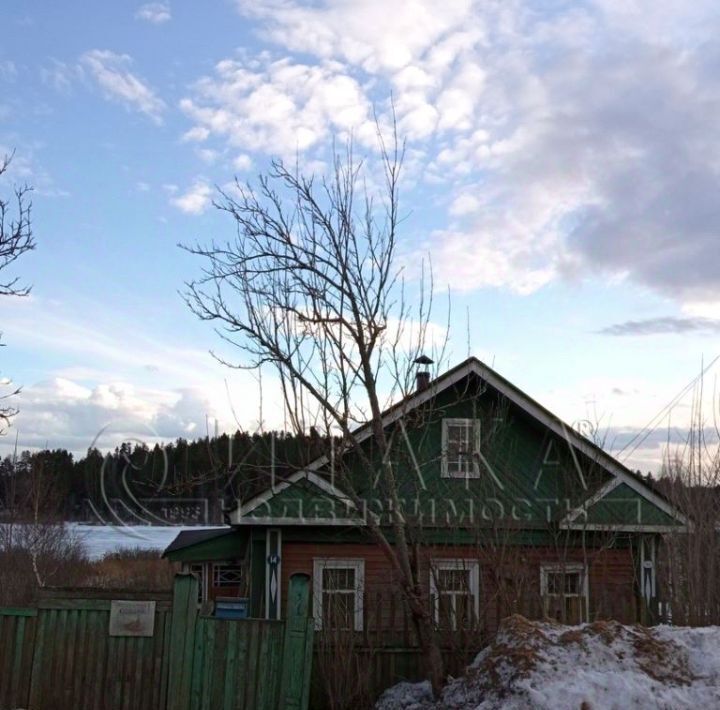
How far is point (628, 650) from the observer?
7.69 metres

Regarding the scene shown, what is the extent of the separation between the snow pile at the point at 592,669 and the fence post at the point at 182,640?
2767mm

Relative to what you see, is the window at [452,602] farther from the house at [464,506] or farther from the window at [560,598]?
the house at [464,506]

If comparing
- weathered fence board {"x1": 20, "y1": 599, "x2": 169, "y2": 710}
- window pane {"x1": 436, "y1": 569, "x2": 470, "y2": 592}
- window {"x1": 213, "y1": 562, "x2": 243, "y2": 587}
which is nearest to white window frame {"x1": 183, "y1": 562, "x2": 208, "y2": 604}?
window {"x1": 213, "y1": 562, "x2": 243, "y2": 587}

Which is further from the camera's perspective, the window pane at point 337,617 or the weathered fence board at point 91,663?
the window pane at point 337,617

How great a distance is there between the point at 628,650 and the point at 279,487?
27.0 ft

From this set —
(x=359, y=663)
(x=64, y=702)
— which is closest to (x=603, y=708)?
(x=359, y=663)

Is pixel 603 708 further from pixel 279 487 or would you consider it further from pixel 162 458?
pixel 162 458

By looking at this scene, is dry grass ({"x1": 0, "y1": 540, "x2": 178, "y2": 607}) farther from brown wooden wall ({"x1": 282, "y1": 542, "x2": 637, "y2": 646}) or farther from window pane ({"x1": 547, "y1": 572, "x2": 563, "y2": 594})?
window pane ({"x1": 547, "y1": 572, "x2": 563, "y2": 594})

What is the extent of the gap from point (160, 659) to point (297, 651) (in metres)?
1.46

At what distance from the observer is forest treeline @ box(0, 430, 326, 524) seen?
10.6 metres

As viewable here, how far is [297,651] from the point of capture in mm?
9281

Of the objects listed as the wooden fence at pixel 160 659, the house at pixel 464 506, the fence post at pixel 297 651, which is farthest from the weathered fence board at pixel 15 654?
the house at pixel 464 506

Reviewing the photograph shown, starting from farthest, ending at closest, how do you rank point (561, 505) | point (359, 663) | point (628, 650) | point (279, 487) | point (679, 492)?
point (279, 487), point (679, 492), point (561, 505), point (359, 663), point (628, 650)

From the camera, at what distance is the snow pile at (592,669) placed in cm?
695
